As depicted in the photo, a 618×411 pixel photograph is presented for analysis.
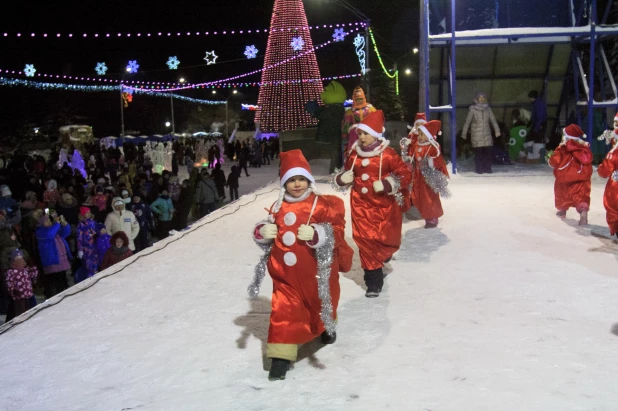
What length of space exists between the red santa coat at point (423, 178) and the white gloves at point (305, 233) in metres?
4.51

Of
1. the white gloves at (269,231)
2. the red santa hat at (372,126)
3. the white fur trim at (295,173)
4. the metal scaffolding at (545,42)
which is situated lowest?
the white gloves at (269,231)

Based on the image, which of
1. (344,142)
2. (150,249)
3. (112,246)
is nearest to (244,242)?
(150,249)

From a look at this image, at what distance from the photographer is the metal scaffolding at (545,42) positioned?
14.7 meters

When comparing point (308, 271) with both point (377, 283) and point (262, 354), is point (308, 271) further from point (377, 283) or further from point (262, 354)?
point (377, 283)

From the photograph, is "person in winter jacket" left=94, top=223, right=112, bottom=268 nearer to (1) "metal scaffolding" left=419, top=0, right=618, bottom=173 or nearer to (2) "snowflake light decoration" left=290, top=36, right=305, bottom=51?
(1) "metal scaffolding" left=419, top=0, right=618, bottom=173

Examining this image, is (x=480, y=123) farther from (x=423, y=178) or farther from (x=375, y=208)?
(x=375, y=208)

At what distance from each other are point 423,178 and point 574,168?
2.15 metres

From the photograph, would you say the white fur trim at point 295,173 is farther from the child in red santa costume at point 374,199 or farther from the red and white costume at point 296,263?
the child in red santa costume at point 374,199

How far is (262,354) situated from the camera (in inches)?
190

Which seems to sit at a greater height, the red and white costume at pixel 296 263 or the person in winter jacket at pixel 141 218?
the red and white costume at pixel 296 263

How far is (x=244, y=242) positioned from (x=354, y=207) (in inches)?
118

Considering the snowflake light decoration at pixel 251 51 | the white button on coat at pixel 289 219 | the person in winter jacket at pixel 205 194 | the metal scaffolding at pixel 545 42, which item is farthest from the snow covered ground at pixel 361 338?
the snowflake light decoration at pixel 251 51

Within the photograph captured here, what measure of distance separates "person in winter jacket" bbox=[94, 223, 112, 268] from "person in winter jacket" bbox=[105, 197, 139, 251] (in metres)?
0.19

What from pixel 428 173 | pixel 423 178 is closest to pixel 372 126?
pixel 428 173
